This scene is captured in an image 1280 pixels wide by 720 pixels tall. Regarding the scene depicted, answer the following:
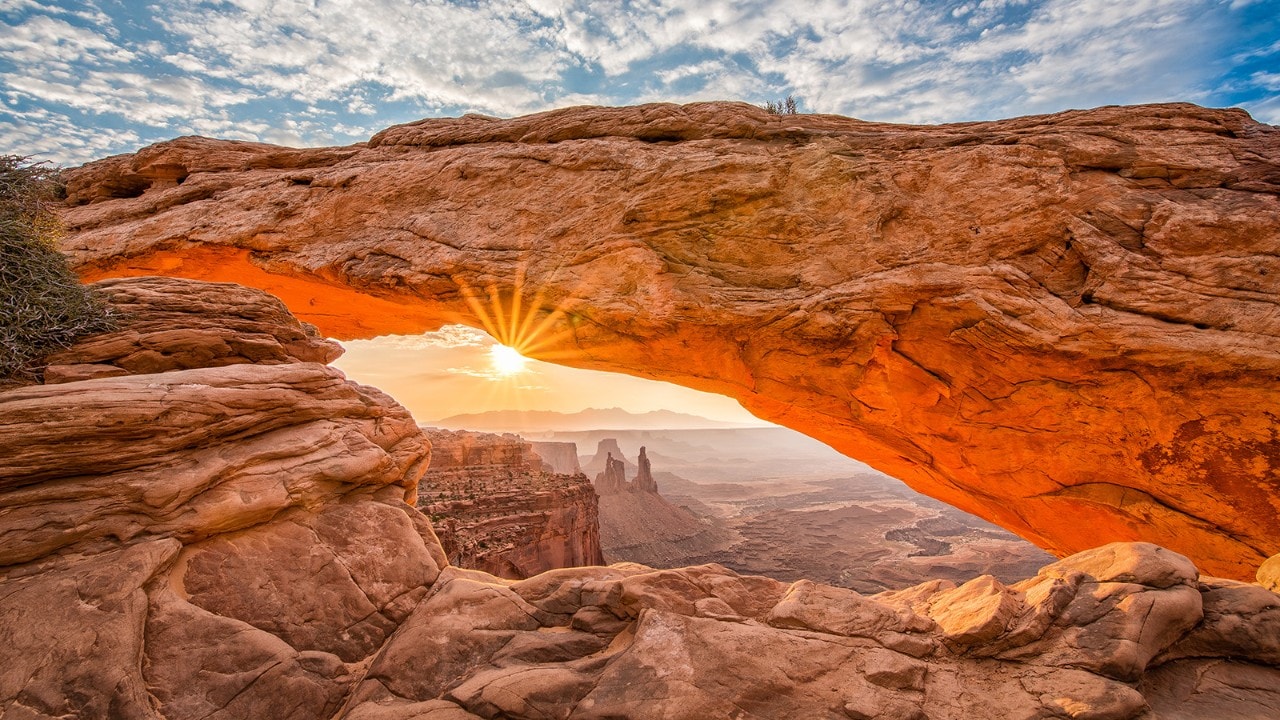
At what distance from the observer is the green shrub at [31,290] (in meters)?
6.75

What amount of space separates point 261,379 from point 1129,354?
14.6 meters

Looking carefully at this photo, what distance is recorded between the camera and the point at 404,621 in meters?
6.35

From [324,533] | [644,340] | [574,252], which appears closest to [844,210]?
[644,340]

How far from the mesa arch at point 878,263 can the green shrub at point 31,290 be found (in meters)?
3.14

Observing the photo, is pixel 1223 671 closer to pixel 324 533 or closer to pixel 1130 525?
pixel 1130 525

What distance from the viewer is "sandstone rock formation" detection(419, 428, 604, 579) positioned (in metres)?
25.8

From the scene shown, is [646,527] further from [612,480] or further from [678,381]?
[678,381]

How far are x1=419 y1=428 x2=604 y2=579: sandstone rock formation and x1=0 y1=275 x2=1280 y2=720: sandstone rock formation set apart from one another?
16102 millimetres

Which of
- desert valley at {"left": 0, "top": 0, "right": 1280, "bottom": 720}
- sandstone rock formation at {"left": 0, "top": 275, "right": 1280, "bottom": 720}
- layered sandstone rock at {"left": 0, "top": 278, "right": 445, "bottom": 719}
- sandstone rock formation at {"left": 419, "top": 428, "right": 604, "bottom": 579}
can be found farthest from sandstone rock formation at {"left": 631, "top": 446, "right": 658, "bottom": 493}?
sandstone rock formation at {"left": 0, "top": 275, "right": 1280, "bottom": 720}

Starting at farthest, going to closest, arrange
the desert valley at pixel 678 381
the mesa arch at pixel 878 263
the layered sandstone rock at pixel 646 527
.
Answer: the layered sandstone rock at pixel 646 527 < the mesa arch at pixel 878 263 < the desert valley at pixel 678 381

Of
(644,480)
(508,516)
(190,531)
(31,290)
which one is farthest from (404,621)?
(644,480)

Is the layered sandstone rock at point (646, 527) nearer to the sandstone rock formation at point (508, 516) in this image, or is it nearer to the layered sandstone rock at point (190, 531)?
the sandstone rock formation at point (508, 516)

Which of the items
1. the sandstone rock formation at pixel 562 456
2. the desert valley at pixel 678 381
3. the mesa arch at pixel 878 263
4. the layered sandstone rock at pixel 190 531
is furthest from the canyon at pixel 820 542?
the layered sandstone rock at pixel 190 531

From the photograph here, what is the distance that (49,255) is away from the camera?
26.1 feet
